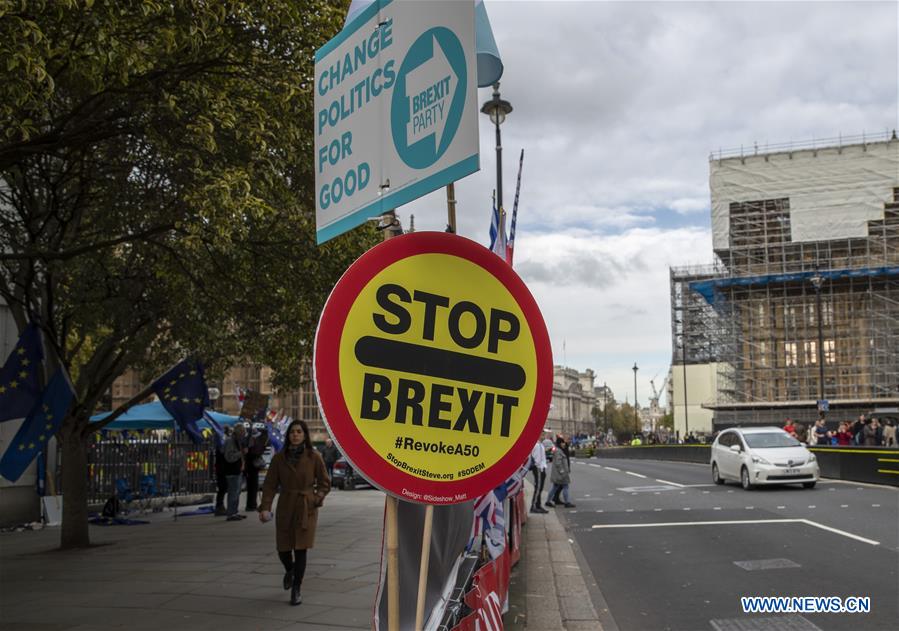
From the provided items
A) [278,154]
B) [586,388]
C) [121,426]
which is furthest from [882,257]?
[586,388]

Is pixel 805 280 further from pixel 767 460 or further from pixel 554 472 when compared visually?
pixel 554 472

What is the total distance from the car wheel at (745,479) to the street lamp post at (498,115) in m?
9.04

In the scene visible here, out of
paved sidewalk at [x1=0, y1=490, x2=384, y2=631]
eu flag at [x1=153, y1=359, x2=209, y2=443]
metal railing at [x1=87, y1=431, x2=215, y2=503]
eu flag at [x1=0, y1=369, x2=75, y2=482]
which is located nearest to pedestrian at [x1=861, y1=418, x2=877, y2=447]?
paved sidewalk at [x1=0, y1=490, x2=384, y2=631]

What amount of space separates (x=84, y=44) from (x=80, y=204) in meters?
4.92

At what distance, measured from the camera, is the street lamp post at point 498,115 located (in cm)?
1777

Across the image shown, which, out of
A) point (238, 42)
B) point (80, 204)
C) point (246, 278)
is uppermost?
point (238, 42)

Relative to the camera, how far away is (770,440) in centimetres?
2116

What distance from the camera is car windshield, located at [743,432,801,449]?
20956mm

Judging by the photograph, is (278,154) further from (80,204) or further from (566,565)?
(566,565)

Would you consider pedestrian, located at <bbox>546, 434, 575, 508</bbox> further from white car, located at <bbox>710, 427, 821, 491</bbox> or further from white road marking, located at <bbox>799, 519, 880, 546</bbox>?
white road marking, located at <bbox>799, 519, 880, 546</bbox>

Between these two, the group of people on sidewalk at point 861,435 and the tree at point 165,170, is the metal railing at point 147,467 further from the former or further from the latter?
the group of people on sidewalk at point 861,435

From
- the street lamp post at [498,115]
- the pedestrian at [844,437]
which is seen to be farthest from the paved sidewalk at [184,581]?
the pedestrian at [844,437]

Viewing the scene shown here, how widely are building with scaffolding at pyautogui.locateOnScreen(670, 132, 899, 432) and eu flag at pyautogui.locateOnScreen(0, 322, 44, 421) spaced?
5612 cm

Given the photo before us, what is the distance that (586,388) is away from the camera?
18975 centimetres
